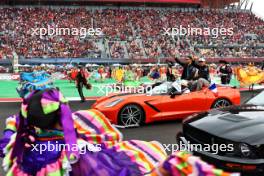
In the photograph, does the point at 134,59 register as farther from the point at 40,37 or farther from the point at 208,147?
the point at 208,147

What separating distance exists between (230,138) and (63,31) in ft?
132

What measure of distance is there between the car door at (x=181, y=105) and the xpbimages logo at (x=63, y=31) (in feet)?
114

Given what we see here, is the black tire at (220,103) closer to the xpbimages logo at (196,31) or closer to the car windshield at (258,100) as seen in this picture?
the car windshield at (258,100)

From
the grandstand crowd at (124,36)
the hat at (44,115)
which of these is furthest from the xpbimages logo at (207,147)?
the grandstand crowd at (124,36)

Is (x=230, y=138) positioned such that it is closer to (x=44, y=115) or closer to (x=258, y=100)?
(x=258, y=100)

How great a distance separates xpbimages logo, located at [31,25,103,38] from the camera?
4278 cm

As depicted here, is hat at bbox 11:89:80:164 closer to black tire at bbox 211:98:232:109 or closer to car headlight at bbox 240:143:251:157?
car headlight at bbox 240:143:251:157

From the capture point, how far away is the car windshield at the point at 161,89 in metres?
10.0

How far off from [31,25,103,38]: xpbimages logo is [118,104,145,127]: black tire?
1361 inches

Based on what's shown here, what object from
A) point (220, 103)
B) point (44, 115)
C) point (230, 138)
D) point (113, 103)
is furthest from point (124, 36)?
point (44, 115)

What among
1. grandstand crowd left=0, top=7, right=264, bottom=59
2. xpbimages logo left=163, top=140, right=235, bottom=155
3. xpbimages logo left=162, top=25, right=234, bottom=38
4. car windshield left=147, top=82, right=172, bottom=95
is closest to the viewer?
xpbimages logo left=163, top=140, right=235, bottom=155

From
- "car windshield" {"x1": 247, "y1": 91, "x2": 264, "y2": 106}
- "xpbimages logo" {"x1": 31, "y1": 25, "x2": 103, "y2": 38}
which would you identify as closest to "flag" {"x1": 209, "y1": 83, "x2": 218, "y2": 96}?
"car windshield" {"x1": 247, "y1": 91, "x2": 264, "y2": 106}

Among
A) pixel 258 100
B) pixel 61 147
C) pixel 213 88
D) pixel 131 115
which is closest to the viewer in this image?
pixel 61 147

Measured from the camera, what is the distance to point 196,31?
48625 millimetres
